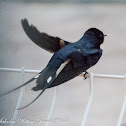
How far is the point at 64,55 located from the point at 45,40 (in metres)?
0.06

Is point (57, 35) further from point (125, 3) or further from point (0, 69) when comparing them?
point (125, 3)

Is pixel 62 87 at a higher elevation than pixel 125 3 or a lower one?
lower

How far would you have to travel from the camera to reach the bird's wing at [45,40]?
0.88 meters

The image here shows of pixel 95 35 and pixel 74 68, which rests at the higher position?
pixel 95 35

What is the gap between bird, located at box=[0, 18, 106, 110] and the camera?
879 millimetres

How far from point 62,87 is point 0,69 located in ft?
0.59

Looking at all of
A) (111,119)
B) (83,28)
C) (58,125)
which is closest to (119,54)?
(111,119)

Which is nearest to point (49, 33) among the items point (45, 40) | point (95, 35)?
point (45, 40)

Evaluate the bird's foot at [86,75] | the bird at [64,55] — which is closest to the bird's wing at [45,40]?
the bird at [64,55]

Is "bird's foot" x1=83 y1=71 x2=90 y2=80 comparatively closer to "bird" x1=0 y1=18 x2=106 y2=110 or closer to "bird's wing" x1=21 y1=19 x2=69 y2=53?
"bird" x1=0 y1=18 x2=106 y2=110

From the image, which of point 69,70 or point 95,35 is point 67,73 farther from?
point 95,35

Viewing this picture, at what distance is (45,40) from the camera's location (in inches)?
35.8

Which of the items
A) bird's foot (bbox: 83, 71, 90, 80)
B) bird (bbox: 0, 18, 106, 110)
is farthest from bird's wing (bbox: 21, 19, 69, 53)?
bird's foot (bbox: 83, 71, 90, 80)

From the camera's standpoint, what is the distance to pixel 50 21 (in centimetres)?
91
